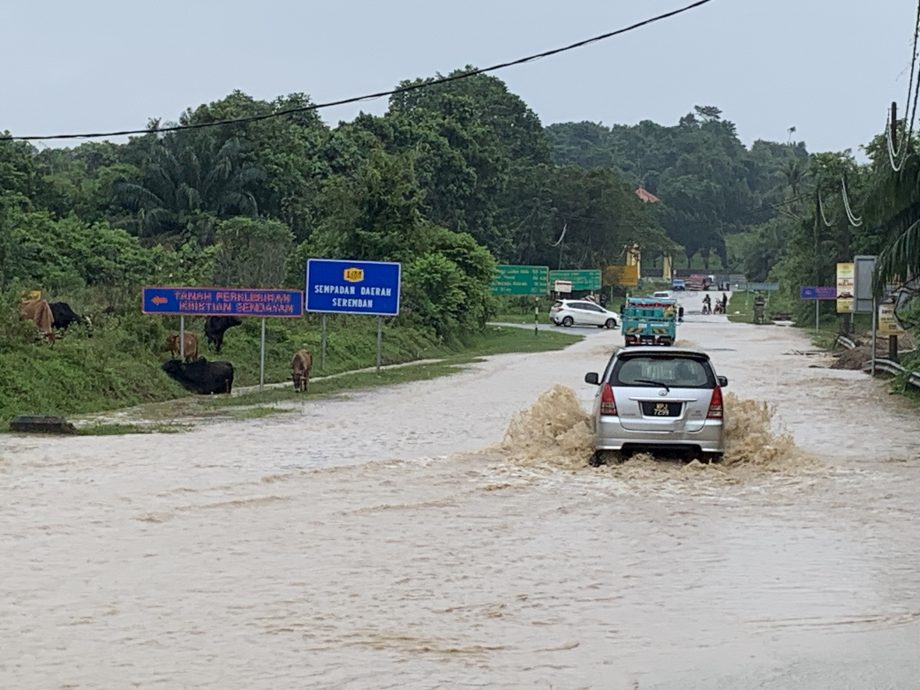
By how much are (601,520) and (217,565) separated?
14.2 feet

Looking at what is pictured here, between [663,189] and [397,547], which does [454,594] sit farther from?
[663,189]

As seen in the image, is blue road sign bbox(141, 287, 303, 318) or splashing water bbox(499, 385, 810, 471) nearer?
splashing water bbox(499, 385, 810, 471)

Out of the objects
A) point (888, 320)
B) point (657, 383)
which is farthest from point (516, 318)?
point (657, 383)

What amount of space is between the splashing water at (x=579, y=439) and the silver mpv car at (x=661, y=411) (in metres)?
0.57

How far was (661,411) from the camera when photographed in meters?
17.0

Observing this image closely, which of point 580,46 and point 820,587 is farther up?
point 580,46

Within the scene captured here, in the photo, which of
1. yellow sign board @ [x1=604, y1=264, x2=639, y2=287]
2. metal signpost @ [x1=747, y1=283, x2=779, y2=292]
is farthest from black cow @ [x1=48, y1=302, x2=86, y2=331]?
metal signpost @ [x1=747, y1=283, x2=779, y2=292]

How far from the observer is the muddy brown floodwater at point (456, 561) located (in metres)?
8.19

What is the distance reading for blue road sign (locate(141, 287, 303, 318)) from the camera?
91.7ft

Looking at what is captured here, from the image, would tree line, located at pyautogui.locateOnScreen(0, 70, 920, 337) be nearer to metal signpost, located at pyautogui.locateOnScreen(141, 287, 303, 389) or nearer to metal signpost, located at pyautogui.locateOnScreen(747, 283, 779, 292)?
metal signpost, located at pyautogui.locateOnScreen(141, 287, 303, 389)

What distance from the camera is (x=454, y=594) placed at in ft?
33.7

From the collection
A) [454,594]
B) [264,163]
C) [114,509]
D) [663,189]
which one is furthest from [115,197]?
[663,189]

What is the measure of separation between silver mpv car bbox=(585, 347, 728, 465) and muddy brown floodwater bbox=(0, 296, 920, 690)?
1.39ft

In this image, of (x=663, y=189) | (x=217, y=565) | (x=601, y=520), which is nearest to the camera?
(x=217, y=565)
